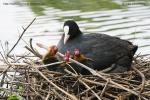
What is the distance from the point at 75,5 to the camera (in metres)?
21.4

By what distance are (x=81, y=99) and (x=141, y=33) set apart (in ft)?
27.0

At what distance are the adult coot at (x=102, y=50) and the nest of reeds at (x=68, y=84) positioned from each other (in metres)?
0.23

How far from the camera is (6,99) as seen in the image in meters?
8.34

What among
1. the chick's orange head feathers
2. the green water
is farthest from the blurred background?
the chick's orange head feathers

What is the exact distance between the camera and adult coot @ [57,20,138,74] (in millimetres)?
8594

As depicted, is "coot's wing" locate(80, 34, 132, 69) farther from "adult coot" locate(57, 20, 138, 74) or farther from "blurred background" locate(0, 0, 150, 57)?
"blurred background" locate(0, 0, 150, 57)

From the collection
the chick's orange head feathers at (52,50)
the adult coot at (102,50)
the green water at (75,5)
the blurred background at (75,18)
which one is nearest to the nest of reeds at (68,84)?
the chick's orange head feathers at (52,50)

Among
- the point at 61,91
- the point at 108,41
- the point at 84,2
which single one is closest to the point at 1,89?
the point at 61,91

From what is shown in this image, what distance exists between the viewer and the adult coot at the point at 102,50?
859 cm

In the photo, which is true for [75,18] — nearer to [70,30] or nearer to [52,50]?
[70,30]

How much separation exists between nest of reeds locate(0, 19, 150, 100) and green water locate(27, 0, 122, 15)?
11529 mm

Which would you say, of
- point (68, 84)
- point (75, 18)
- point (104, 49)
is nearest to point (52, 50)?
point (68, 84)

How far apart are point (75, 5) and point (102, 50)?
41.9 feet

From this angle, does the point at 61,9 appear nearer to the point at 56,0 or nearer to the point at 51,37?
the point at 56,0
